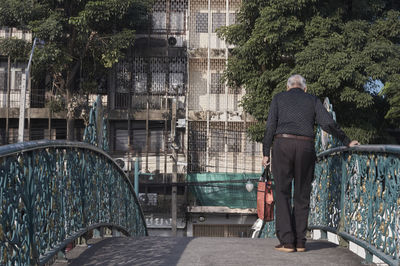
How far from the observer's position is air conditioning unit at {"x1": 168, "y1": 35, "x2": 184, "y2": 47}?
2686 cm

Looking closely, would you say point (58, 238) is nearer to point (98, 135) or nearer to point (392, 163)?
point (98, 135)

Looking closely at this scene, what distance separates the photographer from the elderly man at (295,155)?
5.66 metres

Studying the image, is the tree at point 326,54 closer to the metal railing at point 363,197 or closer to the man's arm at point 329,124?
the metal railing at point 363,197

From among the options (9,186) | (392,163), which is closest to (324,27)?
(392,163)

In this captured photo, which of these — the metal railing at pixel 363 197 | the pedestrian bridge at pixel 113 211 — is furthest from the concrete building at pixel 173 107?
the metal railing at pixel 363 197

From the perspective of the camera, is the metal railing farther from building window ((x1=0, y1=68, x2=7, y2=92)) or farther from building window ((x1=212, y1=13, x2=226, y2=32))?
building window ((x1=0, y1=68, x2=7, y2=92))

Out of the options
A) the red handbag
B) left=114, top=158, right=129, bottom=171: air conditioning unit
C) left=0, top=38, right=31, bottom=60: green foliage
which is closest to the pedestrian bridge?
the red handbag

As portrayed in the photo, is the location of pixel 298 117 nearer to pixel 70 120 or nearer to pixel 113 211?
pixel 113 211

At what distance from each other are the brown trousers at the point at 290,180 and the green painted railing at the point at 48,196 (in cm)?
200

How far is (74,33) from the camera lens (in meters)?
23.6

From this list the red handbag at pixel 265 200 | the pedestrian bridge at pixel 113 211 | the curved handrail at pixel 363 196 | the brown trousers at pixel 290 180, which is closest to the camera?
the pedestrian bridge at pixel 113 211

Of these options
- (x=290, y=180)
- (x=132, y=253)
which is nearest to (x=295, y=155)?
(x=290, y=180)

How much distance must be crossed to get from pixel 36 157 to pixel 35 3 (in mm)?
20697

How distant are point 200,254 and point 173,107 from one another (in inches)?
823
